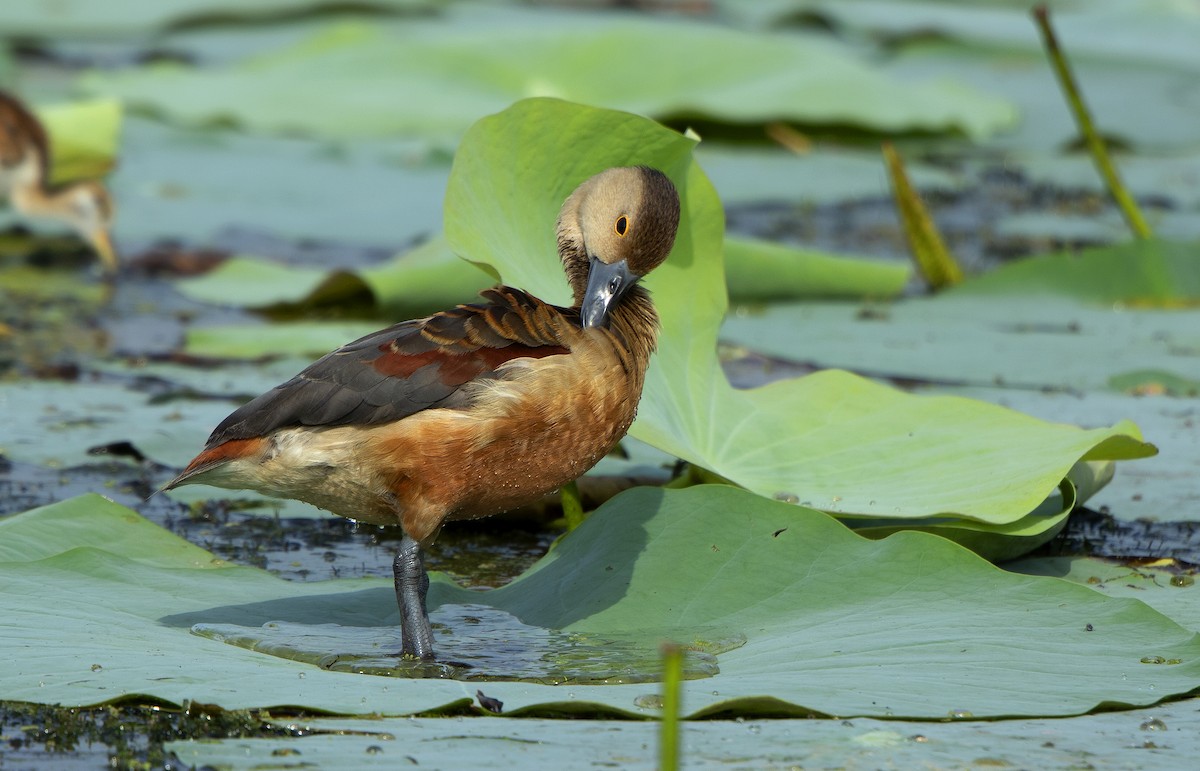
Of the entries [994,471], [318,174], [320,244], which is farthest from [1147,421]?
[318,174]

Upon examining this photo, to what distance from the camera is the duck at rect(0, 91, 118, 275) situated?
24.0 ft

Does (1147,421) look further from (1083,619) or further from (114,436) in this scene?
(114,436)

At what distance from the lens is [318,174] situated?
8.23 meters

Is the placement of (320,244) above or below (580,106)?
above

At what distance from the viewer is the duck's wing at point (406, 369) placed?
2793mm

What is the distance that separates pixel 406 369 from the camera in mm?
2834

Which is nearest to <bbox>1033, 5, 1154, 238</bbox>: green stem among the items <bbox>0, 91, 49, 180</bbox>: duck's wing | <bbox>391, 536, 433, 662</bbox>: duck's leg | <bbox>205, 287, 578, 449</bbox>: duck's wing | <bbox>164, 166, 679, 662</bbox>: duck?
<bbox>164, 166, 679, 662</bbox>: duck

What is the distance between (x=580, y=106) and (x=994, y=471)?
1173 millimetres

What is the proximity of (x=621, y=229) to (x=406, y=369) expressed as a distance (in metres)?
0.49

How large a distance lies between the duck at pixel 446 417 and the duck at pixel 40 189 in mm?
4570

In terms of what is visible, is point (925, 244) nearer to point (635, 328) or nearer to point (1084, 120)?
point (1084, 120)

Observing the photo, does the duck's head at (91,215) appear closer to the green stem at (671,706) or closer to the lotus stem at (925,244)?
the lotus stem at (925,244)

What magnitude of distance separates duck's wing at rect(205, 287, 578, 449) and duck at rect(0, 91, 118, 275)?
15.0 feet

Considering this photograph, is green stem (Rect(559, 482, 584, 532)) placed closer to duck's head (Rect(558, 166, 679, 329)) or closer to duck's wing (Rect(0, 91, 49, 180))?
duck's head (Rect(558, 166, 679, 329))
